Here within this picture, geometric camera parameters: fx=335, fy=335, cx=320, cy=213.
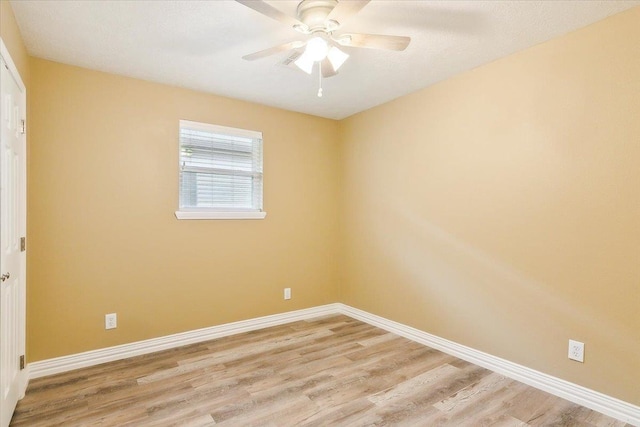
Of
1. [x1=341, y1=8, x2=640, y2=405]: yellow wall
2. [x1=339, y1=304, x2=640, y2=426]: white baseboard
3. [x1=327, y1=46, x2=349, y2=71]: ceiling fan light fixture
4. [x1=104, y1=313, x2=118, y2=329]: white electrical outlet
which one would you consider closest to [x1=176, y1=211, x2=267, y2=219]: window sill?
[x1=104, y1=313, x2=118, y2=329]: white electrical outlet

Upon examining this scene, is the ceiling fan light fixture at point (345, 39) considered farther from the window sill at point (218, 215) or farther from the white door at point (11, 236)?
the window sill at point (218, 215)

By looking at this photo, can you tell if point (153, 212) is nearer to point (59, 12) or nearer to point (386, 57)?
point (59, 12)

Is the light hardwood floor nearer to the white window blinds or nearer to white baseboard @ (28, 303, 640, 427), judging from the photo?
white baseboard @ (28, 303, 640, 427)

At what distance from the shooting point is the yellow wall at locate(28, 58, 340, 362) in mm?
2648

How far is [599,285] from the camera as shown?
215 centimetres

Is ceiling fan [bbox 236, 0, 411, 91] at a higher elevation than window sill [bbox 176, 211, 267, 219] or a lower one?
higher

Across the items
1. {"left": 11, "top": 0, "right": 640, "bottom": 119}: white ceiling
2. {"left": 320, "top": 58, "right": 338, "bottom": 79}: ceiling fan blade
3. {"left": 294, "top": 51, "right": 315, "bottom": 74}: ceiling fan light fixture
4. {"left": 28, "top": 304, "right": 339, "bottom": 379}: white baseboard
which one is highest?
{"left": 11, "top": 0, "right": 640, "bottom": 119}: white ceiling

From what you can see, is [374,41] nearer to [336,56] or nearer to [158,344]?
[336,56]

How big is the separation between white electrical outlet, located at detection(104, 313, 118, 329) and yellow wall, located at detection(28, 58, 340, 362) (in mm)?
34

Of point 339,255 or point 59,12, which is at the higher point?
point 59,12

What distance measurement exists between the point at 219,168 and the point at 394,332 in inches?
99.0

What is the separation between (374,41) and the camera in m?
1.91

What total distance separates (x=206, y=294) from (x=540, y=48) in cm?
352

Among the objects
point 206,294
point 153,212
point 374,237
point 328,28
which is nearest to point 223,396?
point 206,294
